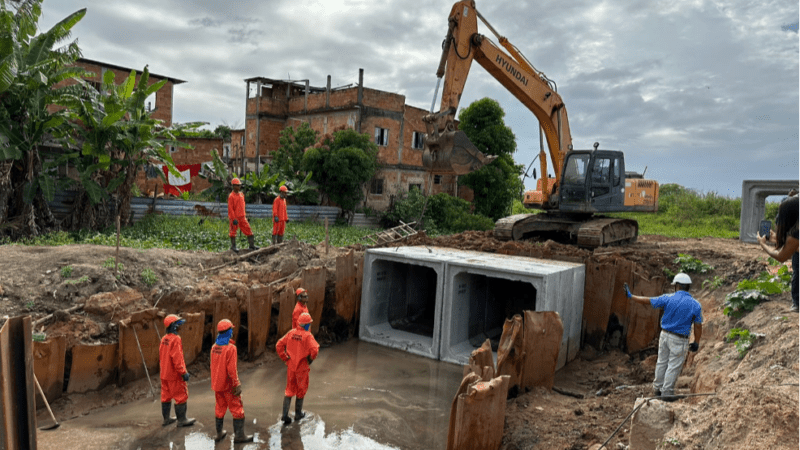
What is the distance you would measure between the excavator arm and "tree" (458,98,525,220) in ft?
39.3

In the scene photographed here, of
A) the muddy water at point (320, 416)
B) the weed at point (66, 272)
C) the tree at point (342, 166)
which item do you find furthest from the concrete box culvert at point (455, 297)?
the tree at point (342, 166)

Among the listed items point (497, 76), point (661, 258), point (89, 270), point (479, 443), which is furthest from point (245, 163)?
point (479, 443)

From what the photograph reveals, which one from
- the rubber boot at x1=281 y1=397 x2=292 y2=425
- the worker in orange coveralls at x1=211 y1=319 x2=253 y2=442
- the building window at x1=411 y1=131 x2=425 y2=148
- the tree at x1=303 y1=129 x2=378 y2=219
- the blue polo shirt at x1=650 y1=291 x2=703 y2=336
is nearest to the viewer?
the worker in orange coveralls at x1=211 y1=319 x2=253 y2=442

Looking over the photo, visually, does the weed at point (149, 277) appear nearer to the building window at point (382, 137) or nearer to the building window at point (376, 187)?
the building window at point (376, 187)

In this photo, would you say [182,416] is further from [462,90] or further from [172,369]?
[462,90]

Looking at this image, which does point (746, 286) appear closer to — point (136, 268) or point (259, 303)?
point (259, 303)

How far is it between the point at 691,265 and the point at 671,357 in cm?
579

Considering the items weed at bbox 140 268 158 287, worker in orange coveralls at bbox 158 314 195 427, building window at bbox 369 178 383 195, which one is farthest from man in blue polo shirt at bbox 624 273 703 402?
building window at bbox 369 178 383 195

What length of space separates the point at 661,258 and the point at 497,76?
6.20 meters

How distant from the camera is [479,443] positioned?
19.8 feet

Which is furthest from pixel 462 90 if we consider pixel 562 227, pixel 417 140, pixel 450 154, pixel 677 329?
pixel 417 140

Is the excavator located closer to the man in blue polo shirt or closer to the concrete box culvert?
the concrete box culvert

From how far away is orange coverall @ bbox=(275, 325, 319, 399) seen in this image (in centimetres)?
703

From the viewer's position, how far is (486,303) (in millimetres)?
12406
